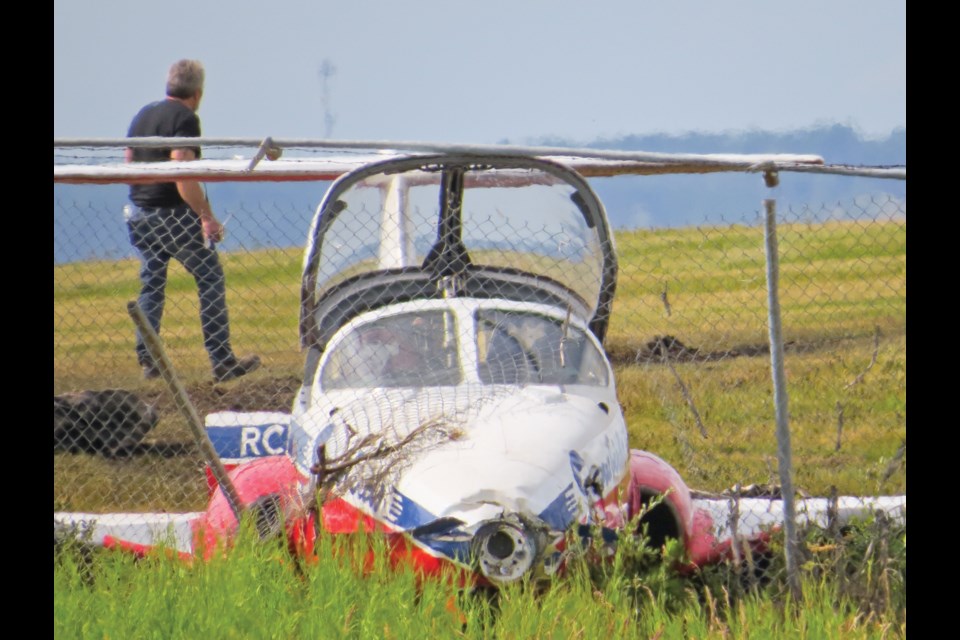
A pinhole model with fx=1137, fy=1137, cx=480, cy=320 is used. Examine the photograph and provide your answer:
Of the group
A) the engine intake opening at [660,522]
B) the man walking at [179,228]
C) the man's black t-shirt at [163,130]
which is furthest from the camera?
the man's black t-shirt at [163,130]

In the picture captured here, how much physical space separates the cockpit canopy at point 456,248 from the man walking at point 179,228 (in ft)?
4.46

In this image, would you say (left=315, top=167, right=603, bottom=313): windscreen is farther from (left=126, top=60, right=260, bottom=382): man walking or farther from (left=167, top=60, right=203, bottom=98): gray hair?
(left=167, top=60, right=203, bottom=98): gray hair

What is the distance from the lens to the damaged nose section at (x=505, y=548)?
391 centimetres

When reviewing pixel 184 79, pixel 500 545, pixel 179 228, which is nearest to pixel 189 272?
pixel 179 228

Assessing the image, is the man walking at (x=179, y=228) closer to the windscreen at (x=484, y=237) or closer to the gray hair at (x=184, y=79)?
the gray hair at (x=184, y=79)

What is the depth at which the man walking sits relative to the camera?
7273mm

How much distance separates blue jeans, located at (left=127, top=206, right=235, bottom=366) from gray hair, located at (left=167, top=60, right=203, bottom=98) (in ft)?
3.00

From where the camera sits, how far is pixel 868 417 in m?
9.34

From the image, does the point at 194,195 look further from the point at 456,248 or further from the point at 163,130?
the point at 456,248

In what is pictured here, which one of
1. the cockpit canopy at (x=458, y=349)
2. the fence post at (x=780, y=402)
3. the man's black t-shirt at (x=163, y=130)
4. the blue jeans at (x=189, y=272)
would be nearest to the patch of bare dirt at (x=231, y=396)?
the blue jeans at (x=189, y=272)

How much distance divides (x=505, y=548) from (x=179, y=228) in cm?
526
